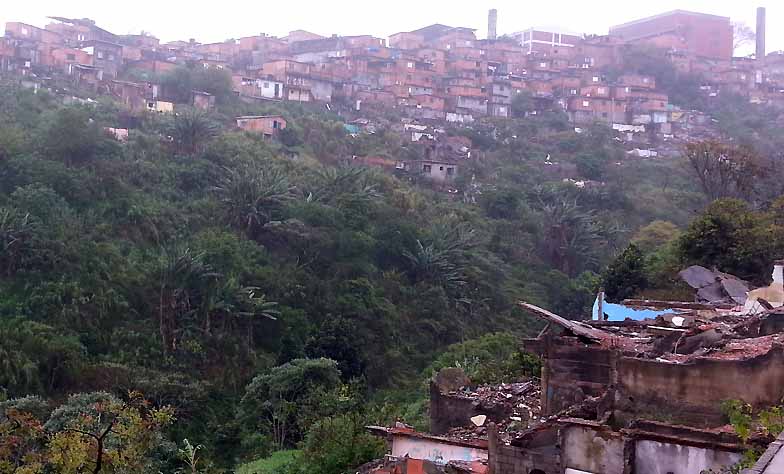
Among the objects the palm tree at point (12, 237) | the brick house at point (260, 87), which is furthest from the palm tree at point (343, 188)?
the brick house at point (260, 87)

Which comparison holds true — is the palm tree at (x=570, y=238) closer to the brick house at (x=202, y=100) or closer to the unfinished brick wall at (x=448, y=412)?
the brick house at (x=202, y=100)

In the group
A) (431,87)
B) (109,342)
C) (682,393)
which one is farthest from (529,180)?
(682,393)

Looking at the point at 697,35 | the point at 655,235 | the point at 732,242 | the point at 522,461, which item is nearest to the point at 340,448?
the point at 522,461

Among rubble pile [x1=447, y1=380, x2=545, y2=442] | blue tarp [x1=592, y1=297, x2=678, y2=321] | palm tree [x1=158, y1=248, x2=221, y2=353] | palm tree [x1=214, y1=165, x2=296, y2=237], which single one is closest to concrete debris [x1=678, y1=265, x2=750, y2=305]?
blue tarp [x1=592, y1=297, x2=678, y2=321]

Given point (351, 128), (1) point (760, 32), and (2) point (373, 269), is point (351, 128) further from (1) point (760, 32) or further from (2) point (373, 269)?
(1) point (760, 32)

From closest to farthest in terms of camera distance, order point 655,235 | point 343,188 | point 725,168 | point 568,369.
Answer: point 568,369, point 725,168, point 343,188, point 655,235

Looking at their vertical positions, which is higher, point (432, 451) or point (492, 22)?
point (492, 22)

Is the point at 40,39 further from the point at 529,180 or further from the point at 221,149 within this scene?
the point at 529,180
